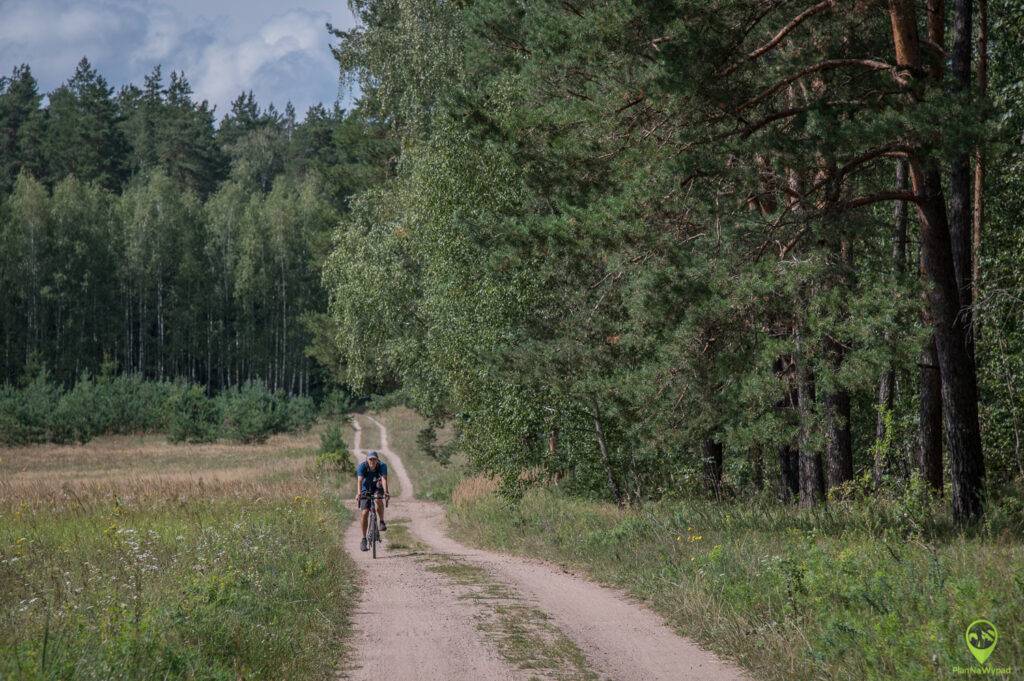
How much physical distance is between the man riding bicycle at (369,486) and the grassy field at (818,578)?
293 centimetres

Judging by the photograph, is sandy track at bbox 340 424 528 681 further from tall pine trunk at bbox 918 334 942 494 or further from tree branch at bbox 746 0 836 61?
tall pine trunk at bbox 918 334 942 494

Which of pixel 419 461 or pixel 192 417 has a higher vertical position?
pixel 192 417

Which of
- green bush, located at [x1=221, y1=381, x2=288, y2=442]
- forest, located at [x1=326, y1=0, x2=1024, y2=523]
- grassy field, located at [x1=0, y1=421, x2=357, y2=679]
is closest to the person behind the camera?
grassy field, located at [x1=0, y1=421, x2=357, y2=679]

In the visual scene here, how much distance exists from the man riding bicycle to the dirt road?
4.89 ft

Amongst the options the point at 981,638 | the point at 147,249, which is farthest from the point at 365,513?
the point at 147,249

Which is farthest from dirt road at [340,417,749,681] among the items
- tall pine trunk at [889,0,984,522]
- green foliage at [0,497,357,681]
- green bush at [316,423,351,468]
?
green bush at [316,423,351,468]

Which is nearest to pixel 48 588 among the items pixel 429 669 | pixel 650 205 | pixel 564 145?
pixel 429 669

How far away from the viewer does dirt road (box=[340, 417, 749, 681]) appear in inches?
302

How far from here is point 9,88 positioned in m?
90.8

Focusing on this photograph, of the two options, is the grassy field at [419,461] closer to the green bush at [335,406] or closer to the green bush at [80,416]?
the green bush at [335,406]

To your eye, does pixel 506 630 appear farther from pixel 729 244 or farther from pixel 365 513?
pixel 365 513

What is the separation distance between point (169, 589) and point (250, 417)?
4607 cm

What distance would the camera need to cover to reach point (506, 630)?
357 inches

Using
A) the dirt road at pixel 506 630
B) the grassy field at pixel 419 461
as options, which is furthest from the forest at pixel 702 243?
the dirt road at pixel 506 630
